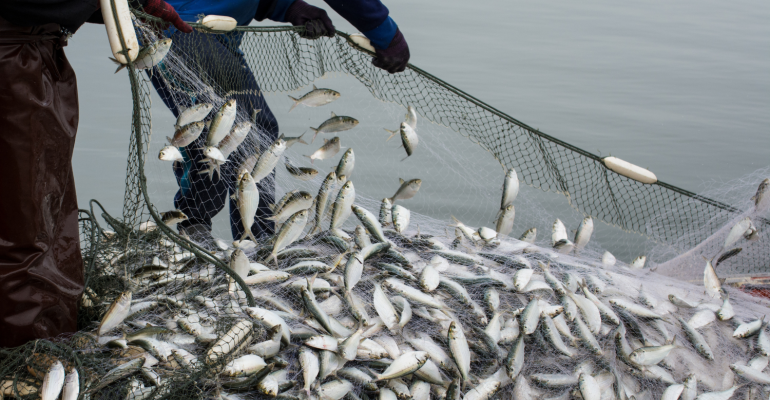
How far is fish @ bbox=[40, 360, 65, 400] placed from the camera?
1787mm

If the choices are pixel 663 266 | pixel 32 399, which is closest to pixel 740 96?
pixel 663 266

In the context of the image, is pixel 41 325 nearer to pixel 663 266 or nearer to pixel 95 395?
pixel 95 395

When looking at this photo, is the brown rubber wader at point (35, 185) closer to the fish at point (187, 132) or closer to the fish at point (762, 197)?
the fish at point (187, 132)

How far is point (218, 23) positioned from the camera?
274 cm

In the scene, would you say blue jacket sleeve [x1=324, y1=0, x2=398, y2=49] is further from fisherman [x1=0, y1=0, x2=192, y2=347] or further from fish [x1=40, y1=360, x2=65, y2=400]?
fish [x1=40, y1=360, x2=65, y2=400]

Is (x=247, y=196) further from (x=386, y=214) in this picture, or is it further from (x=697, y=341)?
(x=697, y=341)

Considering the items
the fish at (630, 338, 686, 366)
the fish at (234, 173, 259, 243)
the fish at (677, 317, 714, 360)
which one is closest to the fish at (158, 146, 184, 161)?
the fish at (234, 173, 259, 243)

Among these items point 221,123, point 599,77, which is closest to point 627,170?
point 221,123

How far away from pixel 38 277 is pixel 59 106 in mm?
577

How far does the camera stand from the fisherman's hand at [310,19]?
3.31 m

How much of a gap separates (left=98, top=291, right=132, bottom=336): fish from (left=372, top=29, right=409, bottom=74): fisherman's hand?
1.99 metres

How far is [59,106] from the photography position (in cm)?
200

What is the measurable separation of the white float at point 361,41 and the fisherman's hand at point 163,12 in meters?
1.17

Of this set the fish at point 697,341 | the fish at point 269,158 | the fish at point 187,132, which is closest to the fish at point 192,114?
the fish at point 187,132
